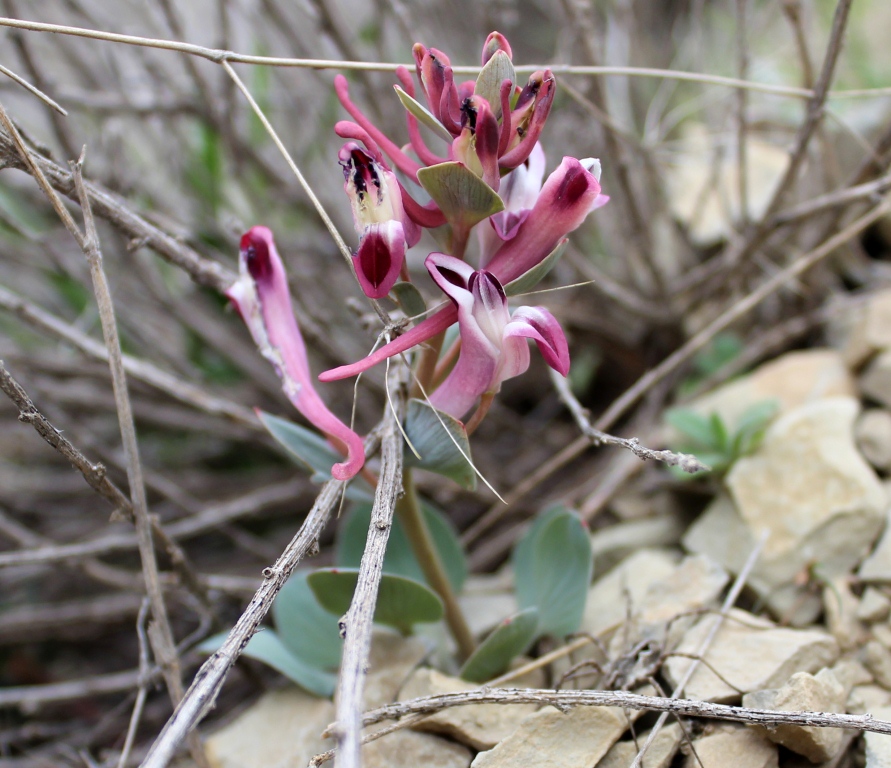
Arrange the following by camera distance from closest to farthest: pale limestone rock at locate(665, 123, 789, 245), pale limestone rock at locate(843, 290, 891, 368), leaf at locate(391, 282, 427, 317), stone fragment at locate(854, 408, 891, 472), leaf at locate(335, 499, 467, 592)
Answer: leaf at locate(391, 282, 427, 317) → leaf at locate(335, 499, 467, 592) → stone fragment at locate(854, 408, 891, 472) → pale limestone rock at locate(843, 290, 891, 368) → pale limestone rock at locate(665, 123, 789, 245)

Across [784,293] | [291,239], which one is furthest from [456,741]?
[291,239]

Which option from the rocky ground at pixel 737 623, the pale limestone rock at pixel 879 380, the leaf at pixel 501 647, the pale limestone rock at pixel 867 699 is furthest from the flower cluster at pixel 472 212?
the pale limestone rock at pixel 879 380

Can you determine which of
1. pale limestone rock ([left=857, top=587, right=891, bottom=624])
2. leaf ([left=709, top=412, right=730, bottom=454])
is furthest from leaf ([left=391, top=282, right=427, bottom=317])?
pale limestone rock ([left=857, top=587, right=891, bottom=624])

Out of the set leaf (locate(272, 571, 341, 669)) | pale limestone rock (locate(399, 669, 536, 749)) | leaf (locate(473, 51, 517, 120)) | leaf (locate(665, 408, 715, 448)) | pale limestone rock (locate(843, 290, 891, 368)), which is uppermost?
pale limestone rock (locate(843, 290, 891, 368))

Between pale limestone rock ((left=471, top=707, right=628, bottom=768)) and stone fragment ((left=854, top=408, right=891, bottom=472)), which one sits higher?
stone fragment ((left=854, top=408, right=891, bottom=472))

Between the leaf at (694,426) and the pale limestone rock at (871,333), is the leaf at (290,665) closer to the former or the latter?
the leaf at (694,426)

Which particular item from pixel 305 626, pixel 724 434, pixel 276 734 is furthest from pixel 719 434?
pixel 276 734

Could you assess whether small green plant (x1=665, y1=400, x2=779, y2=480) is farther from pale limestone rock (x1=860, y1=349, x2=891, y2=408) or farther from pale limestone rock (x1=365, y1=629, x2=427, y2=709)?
pale limestone rock (x1=365, y1=629, x2=427, y2=709)

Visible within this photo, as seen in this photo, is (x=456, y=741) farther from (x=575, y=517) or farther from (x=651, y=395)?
(x=651, y=395)
